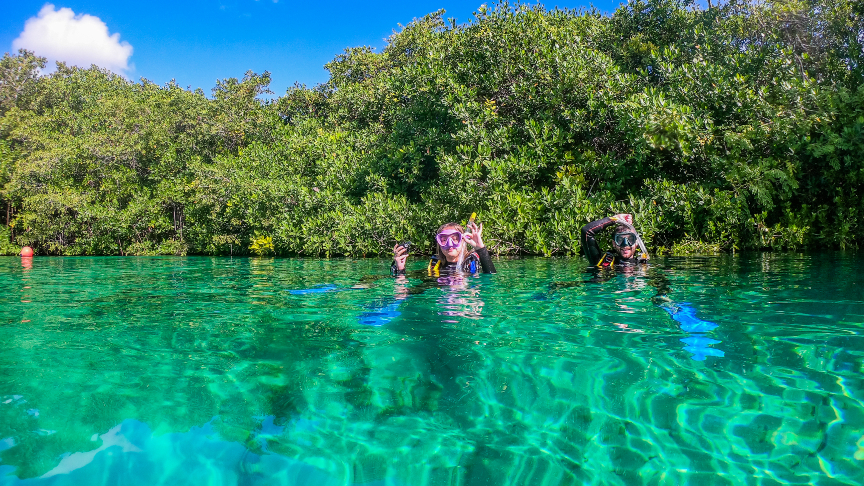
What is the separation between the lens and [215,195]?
24.2 m

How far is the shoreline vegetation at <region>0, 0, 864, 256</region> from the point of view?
1496cm

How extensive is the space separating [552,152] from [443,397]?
48.9 ft

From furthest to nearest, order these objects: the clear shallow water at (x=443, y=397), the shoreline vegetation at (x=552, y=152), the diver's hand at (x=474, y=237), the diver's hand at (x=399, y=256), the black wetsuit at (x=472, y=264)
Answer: the shoreline vegetation at (x=552, y=152) → the diver's hand at (x=399, y=256) → the black wetsuit at (x=472, y=264) → the diver's hand at (x=474, y=237) → the clear shallow water at (x=443, y=397)

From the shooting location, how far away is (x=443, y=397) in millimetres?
3016

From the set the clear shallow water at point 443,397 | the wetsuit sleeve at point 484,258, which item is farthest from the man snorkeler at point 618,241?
the clear shallow water at point 443,397

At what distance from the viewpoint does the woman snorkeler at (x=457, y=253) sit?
28.2 feet

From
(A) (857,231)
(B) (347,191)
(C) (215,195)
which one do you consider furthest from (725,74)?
(C) (215,195)

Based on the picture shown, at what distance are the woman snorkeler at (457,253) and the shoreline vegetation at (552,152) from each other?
6.92 meters

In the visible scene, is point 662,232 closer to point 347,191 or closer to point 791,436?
point 347,191

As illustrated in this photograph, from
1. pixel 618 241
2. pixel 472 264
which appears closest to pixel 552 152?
pixel 618 241

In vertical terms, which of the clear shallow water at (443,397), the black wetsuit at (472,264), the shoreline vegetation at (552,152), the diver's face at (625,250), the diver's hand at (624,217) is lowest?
the clear shallow water at (443,397)

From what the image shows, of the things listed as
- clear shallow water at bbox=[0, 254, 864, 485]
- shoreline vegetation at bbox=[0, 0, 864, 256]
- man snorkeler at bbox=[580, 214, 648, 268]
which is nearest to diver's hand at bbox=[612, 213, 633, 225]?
man snorkeler at bbox=[580, 214, 648, 268]

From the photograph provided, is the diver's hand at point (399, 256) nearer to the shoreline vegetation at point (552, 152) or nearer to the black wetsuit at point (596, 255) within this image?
the black wetsuit at point (596, 255)

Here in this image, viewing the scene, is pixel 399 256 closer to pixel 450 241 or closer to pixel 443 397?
pixel 450 241
